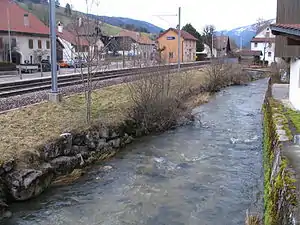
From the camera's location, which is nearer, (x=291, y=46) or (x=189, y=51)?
(x=291, y=46)

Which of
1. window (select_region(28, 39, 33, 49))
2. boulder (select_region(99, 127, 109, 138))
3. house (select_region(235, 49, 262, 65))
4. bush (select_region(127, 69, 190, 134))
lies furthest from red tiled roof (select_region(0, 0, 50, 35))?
house (select_region(235, 49, 262, 65))

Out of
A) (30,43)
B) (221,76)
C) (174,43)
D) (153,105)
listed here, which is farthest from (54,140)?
(174,43)

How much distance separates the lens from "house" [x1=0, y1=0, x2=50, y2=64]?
4572 cm

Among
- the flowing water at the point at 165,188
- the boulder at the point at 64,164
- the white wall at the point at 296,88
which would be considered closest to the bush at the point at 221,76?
the white wall at the point at 296,88

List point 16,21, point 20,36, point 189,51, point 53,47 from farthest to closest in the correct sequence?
point 189,51
point 16,21
point 20,36
point 53,47

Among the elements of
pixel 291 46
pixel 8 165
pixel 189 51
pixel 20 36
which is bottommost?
pixel 8 165

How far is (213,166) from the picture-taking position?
1251cm

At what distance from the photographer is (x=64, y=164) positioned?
11.6 m

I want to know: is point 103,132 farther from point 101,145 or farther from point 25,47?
point 25,47

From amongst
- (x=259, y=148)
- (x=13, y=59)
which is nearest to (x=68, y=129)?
(x=259, y=148)

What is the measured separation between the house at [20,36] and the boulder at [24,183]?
3714 cm

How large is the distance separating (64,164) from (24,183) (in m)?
1.98

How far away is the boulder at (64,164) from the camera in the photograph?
11.2 meters

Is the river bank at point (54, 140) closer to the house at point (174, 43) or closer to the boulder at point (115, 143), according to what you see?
the boulder at point (115, 143)
